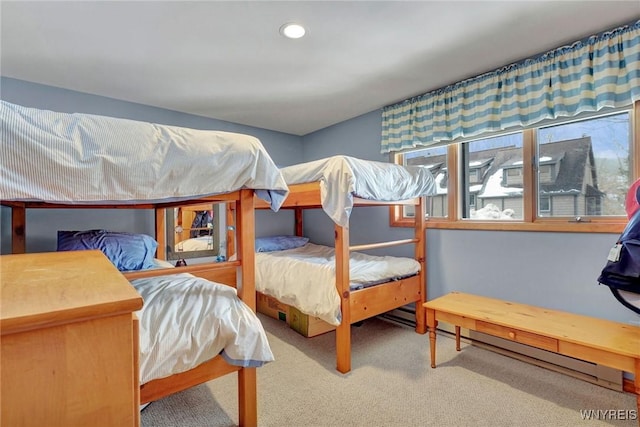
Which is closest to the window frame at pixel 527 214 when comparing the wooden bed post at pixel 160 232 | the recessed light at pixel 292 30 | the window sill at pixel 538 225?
the window sill at pixel 538 225

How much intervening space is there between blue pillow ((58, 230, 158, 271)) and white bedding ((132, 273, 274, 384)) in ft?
2.20

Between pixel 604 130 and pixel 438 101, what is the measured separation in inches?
44.8

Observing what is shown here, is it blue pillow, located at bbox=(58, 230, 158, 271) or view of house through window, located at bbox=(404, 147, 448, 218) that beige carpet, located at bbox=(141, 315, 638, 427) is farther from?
view of house through window, located at bbox=(404, 147, 448, 218)

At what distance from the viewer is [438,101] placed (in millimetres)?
2650

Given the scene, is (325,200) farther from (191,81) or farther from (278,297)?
(191,81)

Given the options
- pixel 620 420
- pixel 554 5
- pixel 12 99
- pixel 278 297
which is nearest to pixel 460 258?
pixel 620 420

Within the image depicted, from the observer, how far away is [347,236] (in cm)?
209

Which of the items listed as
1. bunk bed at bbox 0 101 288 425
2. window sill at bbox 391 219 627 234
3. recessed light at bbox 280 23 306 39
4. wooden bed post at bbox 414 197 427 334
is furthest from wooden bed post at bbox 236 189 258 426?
window sill at bbox 391 219 627 234

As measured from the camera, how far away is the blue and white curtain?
1.81 meters

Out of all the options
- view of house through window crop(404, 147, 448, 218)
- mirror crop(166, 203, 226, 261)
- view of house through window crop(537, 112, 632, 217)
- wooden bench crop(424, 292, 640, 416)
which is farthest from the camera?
mirror crop(166, 203, 226, 261)

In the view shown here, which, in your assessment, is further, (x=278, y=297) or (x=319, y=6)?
(x=278, y=297)

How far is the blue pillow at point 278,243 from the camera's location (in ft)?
11.0

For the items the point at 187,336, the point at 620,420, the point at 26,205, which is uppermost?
the point at 26,205

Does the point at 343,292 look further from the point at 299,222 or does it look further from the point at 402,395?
the point at 299,222
